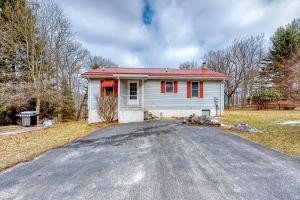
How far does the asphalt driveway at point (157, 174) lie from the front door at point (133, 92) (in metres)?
7.69

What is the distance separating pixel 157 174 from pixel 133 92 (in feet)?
33.0

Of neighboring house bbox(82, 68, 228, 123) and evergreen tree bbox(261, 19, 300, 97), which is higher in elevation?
evergreen tree bbox(261, 19, 300, 97)

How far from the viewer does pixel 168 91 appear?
1332cm

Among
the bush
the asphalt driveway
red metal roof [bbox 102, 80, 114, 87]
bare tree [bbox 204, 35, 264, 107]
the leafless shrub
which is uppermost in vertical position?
bare tree [bbox 204, 35, 264, 107]

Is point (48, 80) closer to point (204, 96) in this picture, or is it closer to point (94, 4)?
point (94, 4)

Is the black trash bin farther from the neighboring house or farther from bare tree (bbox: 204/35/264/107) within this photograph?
bare tree (bbox: 204/35/264/107)

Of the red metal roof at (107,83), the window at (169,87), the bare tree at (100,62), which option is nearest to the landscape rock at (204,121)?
the window at (169,87)

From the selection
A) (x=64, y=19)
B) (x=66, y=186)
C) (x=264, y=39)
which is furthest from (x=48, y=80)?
(x=264, y=39)

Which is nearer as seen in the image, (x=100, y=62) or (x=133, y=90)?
(x=133, y=90)

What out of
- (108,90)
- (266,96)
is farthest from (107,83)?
(266,96)

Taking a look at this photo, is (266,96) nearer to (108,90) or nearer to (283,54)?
(283,54)

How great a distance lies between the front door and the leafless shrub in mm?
1739

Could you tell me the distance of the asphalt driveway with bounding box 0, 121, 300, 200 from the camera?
2.69m

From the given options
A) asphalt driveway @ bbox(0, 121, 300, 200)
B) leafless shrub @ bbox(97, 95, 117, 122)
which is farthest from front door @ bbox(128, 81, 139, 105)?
asphalt driveway @ bbox(0, 121, 300, 200)
